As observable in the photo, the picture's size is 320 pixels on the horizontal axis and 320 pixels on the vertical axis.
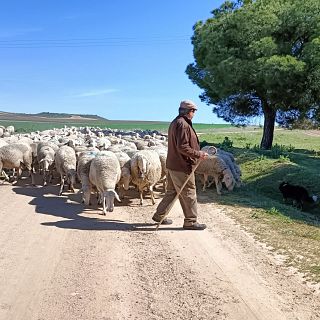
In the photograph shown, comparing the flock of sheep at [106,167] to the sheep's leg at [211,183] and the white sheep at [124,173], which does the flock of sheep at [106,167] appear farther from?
the sheep's leg at [211,183]

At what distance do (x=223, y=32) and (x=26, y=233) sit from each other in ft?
53.9

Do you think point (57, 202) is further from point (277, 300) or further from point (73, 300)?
point (277, 300)

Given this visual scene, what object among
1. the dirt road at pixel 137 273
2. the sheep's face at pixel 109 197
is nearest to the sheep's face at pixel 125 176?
the sheep's face at pixel 109 197

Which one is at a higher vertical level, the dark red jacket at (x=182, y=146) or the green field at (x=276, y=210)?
the dark red jacket at (x=182, y=146)

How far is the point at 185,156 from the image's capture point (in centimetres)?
791

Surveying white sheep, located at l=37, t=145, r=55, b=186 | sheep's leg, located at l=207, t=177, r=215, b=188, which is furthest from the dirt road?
sheep's leg, located at l=207, t=177, r=215, b=188

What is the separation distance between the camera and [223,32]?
836 inches

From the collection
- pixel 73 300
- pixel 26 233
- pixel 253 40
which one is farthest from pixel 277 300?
pixel 253 40

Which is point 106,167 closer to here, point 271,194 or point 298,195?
point 298,195

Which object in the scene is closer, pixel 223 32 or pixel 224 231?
pixel 224 231

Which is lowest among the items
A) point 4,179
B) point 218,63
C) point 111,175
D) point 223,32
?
point 4,179

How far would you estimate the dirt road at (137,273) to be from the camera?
Answer: 4.84 m

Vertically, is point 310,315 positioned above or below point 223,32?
below

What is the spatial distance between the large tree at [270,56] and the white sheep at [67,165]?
10.0m
